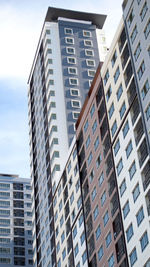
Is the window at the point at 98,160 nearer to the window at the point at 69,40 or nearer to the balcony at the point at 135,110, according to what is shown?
the balcony at the point at 135,110

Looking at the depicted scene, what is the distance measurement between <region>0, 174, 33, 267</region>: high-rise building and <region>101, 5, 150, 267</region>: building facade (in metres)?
94.5

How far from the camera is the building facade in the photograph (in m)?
59.4

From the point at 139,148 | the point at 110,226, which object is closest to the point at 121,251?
the point at 110,226

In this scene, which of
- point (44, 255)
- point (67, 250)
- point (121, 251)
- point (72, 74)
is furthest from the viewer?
point (72, 74)

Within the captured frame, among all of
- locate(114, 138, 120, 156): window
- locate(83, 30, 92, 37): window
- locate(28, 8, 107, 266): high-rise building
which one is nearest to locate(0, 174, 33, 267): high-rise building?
locate(28, 8, 107, 266): high-rise building

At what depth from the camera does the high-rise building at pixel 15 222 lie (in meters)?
158

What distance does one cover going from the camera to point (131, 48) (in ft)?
217

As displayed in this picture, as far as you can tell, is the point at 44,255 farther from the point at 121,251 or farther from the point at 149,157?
the point at 149,157

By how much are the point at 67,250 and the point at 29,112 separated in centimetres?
4257

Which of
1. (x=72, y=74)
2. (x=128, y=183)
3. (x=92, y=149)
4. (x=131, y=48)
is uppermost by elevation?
(x=72, y=74)

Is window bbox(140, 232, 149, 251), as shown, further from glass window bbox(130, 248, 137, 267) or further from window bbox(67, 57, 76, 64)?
window bbox(67, 57, 76, 64)

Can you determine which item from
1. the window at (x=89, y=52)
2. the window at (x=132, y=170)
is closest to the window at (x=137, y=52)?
the window at (x=132, y=170)

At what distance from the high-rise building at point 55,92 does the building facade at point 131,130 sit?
26823mm

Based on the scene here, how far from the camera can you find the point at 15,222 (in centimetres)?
16562
